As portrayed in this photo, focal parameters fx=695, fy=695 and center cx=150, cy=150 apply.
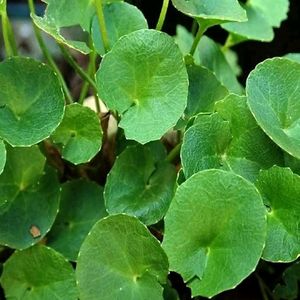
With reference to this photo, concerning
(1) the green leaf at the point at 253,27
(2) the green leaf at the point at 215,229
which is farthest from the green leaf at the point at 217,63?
(2) the green leaf at the point at 215,229

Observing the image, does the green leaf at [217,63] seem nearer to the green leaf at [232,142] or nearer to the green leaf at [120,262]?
the green leaf at [232,142]

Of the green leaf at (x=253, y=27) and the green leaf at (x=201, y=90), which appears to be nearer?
the green leaf at (x=201, y=90)

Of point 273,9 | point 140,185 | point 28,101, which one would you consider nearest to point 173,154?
point 140,185

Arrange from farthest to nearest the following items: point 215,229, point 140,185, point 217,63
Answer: point 217,63 < point 140,185 < point 215,229

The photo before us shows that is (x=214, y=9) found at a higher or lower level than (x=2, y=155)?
higher

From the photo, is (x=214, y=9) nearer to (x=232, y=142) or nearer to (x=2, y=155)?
(x=232, y=142)
